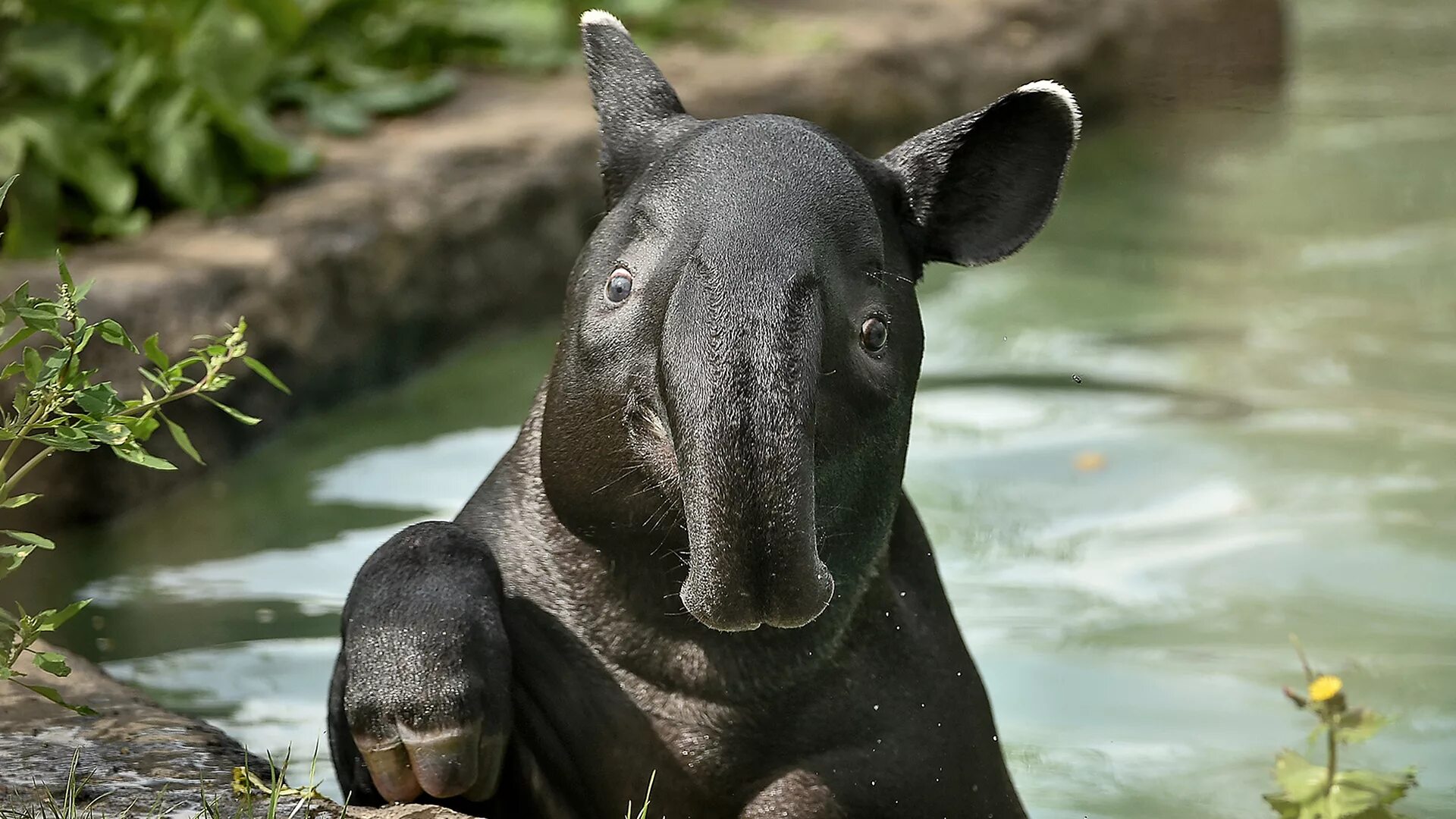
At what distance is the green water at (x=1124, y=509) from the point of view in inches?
200

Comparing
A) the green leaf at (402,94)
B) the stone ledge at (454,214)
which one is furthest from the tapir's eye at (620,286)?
the green leaf at (402,94)

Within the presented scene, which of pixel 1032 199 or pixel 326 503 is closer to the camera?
pixel 1032 199

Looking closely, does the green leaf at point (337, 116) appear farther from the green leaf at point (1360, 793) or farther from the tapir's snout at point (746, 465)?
the tapir's snout at point (746, 465)

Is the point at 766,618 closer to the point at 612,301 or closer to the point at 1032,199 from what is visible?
the point at 612,301

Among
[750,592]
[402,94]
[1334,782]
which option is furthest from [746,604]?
[402,94]

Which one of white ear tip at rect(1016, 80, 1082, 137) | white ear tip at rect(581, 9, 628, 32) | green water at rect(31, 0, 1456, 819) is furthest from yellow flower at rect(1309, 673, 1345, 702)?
white ear tip at rect(581, 9, 628, 32)

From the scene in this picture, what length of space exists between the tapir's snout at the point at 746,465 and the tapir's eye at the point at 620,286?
0.86 ft

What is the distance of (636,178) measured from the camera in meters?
3.33

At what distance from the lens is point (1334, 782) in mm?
3998

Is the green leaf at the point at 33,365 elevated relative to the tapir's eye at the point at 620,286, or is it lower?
lower

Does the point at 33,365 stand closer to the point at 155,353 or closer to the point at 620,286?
the point at 155,353

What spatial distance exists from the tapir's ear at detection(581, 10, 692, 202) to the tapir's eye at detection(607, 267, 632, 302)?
0.36 meters

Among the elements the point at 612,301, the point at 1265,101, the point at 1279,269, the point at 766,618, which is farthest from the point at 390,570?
the point at 1265,101

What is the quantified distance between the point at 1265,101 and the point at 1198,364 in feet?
8.22
